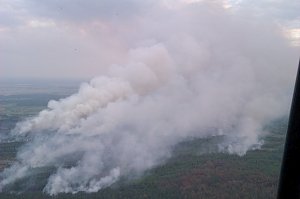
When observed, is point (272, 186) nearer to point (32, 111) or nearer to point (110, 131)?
point (110, 131)

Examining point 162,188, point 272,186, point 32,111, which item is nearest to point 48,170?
point 162,188

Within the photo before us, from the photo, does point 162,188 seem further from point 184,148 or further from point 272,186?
point 184,148

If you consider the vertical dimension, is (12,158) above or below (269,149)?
above

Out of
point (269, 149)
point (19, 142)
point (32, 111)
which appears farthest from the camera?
point (32, 111)

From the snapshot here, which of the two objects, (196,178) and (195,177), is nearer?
(196,178)

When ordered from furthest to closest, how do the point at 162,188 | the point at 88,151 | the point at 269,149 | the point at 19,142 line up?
the point at 19,142 → the point at 269,149 → the point at 88,151 → the point at 162,188

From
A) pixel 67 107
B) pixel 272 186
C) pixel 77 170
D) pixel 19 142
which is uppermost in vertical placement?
pixel 67 107

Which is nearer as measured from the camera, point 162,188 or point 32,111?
point 162,188
